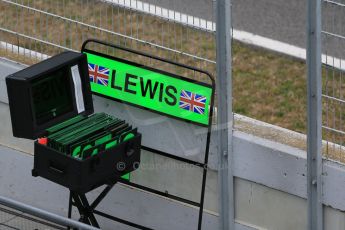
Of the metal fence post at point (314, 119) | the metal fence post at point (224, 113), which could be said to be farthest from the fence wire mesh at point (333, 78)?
the metal fence post at point (224, 113)

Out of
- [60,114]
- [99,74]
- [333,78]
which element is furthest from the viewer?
[99,74]

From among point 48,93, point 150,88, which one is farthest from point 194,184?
point 48,93

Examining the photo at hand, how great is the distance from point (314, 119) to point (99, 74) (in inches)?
63.9

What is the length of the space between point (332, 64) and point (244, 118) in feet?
2.51

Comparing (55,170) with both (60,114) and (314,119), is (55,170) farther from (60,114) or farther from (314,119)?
(314,119)

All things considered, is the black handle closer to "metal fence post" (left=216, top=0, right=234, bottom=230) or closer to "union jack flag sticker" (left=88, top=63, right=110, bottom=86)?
"union jack flag sticker" (left=88, top=63, right=110, bottom=86)

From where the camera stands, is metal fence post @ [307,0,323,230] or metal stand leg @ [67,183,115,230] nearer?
metal fence post @ [307,0,323,230]

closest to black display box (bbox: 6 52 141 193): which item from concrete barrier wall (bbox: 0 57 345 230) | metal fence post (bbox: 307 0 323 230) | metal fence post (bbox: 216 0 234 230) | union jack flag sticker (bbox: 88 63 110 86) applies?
union jack flag sticker (bbox: 88 63 110 86)

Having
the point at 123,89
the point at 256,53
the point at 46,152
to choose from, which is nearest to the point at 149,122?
the point at 123,89

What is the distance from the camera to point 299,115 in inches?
347

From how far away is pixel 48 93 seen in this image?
26.9 feet

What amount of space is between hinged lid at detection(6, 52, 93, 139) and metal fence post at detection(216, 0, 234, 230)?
0.94 meters

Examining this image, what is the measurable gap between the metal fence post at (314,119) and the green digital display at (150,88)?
28.1 inches

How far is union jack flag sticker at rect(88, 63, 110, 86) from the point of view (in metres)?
8.47
